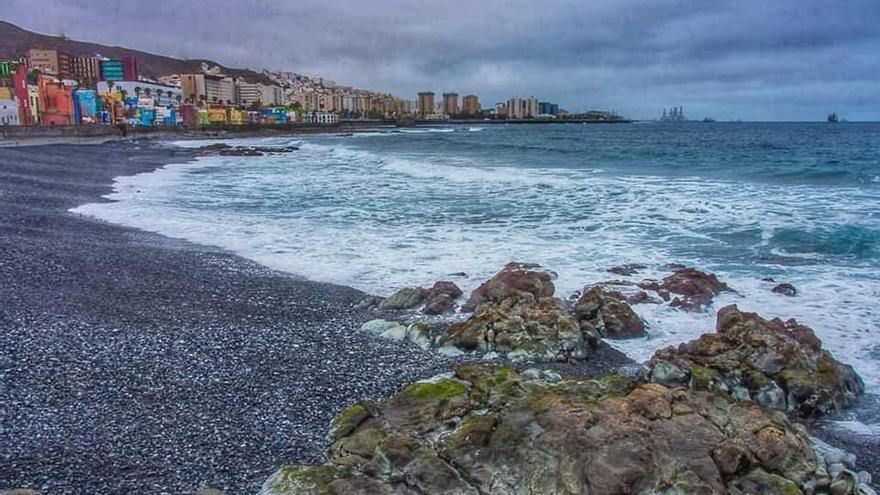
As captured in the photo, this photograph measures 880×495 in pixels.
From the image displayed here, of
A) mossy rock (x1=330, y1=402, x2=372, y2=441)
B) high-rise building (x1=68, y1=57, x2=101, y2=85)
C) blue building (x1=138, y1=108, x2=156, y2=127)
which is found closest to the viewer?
mossy rock (x1=330, y1=402, x2=372, y2=441)

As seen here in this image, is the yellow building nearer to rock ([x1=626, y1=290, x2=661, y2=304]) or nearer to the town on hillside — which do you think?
the town on hillside

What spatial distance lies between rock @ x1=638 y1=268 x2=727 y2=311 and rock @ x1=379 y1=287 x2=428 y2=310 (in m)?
3.63

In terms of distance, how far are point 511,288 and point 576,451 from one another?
476cm

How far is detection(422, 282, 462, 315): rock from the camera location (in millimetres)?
8922

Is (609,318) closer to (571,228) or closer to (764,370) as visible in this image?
(764,370)

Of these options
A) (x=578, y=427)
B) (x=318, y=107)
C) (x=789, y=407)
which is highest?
(x=318, y=107)

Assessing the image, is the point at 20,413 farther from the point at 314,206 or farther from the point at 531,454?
the point at 314,206

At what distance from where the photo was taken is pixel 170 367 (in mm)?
6695

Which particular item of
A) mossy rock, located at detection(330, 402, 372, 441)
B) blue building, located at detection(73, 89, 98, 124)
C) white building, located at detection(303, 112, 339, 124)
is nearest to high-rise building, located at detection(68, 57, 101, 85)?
white building, located at detection(303, 112, 339, 124)

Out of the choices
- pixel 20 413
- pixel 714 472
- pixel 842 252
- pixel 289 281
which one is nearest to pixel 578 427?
pixel 714 472

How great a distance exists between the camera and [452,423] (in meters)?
4.99

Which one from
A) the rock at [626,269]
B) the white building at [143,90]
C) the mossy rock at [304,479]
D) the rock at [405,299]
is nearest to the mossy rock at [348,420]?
the mossy rock at [304,479]

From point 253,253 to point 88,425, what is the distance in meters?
7.37

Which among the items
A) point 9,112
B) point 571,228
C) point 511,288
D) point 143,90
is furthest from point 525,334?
point 143,90
